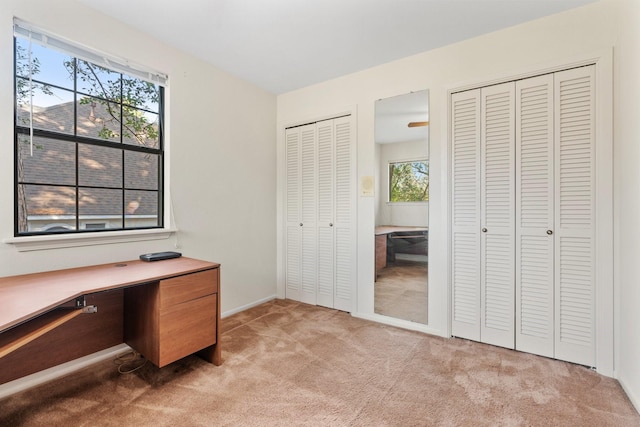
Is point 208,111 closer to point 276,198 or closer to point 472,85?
point 276,198

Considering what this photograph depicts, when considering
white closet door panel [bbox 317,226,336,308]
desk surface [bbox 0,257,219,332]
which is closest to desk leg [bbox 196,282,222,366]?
desk surface [bbox 0,257,219,332]

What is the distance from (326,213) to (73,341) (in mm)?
2327

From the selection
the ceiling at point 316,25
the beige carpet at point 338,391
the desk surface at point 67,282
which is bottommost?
the beige carpet at point 338,391

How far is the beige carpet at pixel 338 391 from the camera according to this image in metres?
1.57

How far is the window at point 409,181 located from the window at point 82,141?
2101mm

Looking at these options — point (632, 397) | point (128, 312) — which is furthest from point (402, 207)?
point (128, 312)

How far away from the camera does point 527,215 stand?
2250mm

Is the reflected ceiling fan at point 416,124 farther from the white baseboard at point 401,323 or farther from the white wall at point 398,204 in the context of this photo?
the white baseboard at point 401,323

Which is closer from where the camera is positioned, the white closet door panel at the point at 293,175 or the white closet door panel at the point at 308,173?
the white closet door panel at the point at 308,173

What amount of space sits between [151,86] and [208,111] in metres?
0.50

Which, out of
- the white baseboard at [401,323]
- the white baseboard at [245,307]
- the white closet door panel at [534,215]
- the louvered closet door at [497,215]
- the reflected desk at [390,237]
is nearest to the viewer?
the white closet door panel at [534,215]

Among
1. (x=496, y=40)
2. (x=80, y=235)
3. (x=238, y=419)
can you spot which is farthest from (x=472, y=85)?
(x=80, y=235)

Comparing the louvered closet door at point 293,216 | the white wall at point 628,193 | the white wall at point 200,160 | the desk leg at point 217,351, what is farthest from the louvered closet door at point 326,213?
the white wall at point 628,193

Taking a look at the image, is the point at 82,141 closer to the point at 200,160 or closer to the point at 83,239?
the point at 83,239
